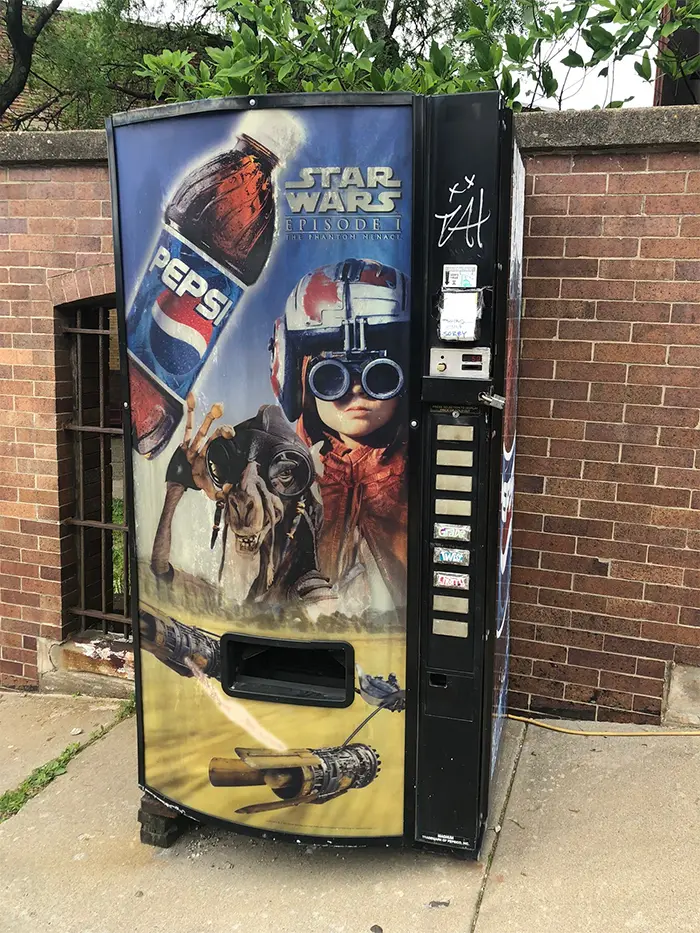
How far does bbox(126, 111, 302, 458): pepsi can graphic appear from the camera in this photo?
88.4 inches

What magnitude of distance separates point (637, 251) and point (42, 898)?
333 cm

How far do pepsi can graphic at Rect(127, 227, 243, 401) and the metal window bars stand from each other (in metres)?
1.50

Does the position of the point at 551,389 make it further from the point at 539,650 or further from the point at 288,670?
the point at 288,670

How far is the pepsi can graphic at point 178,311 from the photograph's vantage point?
2.36m

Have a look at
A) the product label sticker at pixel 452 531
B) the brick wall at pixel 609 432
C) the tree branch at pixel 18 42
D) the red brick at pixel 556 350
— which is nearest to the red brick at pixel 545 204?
the brick wall at pixel 609 432

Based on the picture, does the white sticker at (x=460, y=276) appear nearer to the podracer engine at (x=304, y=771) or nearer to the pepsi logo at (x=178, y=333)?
the pepsi logo at (x=178, y=333)

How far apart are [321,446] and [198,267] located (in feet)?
2.22

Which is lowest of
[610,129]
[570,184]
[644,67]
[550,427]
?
[550,427]

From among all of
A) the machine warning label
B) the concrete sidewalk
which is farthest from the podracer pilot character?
the concrete sidewalk

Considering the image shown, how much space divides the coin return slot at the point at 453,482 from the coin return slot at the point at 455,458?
0.04m

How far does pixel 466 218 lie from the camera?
2197 millimetres

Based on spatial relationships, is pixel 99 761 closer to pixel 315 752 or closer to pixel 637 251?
pixel 315 752

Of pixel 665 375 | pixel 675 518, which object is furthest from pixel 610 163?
pixel 675 518

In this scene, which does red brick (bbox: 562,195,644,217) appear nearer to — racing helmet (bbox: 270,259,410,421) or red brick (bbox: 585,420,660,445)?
red brick (bbox: 585,420,660,445)
